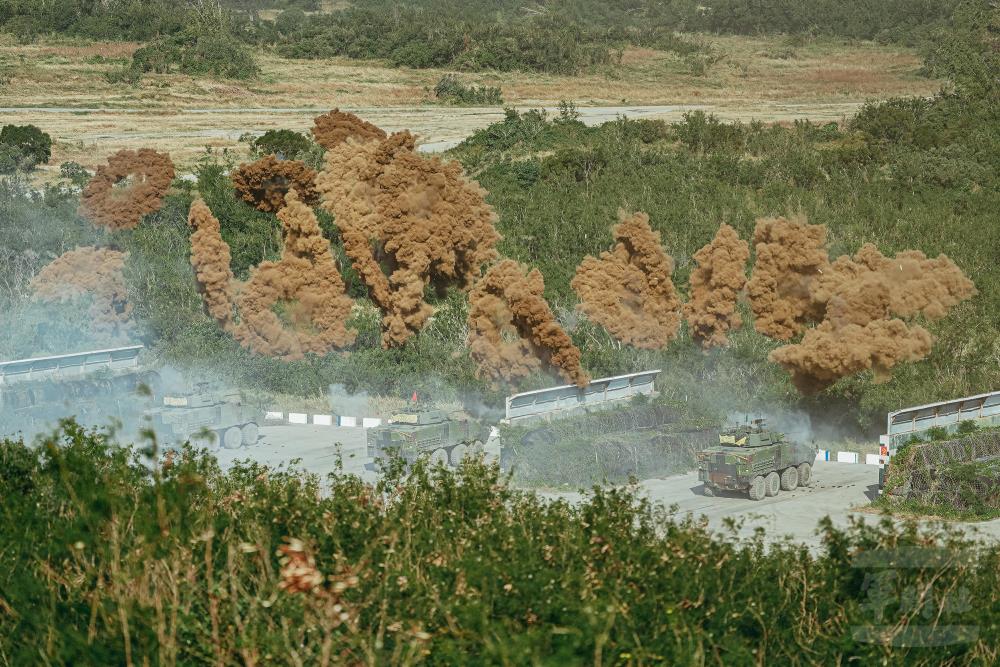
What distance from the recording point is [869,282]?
2420 cm

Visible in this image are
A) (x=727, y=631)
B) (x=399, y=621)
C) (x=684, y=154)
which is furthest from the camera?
(x=684, y=154)

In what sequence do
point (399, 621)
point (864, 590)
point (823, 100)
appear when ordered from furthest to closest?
point (823, 100)
point (864, 590)
point (399, 621)

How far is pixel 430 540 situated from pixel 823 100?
59.9 meters

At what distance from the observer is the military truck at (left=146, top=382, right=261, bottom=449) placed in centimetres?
2398

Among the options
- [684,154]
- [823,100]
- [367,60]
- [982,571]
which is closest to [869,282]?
[982,571]

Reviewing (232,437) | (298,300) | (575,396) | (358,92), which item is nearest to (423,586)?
(232,437)

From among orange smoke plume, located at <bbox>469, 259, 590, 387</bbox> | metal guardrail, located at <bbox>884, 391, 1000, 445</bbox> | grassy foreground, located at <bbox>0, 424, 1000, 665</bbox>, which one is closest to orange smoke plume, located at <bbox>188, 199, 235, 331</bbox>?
orange smoke plume, located at <bbox>469, 259, 590, 387</bbox>

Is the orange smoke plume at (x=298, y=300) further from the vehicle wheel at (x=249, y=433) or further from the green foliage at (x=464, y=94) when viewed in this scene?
the green foliage at (x=464, y=94)

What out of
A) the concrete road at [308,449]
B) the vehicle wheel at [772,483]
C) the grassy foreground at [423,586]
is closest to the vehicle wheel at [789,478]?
the vehicle wheel at [772,483]

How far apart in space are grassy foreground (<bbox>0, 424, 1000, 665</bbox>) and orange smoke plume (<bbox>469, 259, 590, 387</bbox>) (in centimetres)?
1303

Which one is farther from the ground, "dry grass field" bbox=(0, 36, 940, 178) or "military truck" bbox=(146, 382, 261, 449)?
"dry grass field" bbox=(0, 36, 940, 178)

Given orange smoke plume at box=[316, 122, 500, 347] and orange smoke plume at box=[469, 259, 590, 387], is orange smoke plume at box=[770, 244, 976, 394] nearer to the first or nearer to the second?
orange smoke plume at box=[469, 259, 590, 387]

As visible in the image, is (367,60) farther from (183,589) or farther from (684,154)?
(183,589)

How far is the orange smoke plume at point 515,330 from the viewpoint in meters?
25.6
